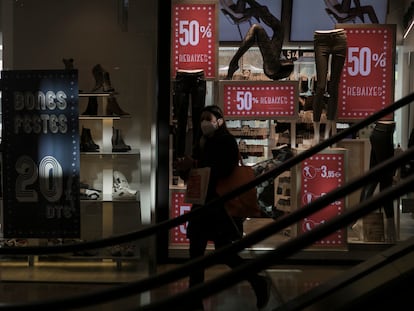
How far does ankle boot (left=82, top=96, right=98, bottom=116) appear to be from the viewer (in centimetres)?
567

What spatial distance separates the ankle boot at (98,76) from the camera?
18.6 ft

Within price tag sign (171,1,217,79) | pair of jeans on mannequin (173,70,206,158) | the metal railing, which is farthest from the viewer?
price tag sign (171,1,217,79)

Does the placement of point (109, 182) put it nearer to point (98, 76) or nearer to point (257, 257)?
point (98, 76)

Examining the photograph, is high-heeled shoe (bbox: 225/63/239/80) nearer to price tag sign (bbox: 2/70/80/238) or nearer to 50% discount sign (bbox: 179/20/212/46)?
50% discount sign (bbox: 179/20/212/46)

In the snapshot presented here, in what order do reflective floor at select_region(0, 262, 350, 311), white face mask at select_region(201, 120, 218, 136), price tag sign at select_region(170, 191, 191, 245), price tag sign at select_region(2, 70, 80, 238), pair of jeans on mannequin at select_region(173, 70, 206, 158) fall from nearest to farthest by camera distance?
white face mask at select_region(201, 120, 218, 136)
reflective floor at select_region(0, 262, 350, 311)
price tag sign at select_region(2, 70, 80, 238)
pair of jeans on mannequin at select_region(173, 70, 206, 158)
price tag sign at select_region(170, 191, 191, 245)

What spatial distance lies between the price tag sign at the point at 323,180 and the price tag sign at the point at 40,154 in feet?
6.44

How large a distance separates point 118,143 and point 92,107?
1.18 feet

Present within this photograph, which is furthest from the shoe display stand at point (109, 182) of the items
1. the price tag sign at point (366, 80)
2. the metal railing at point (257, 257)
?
the metal railing at point (257, 257)

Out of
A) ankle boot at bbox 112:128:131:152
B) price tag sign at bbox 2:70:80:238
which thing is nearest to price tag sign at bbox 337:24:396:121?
ankle boot at bbox 112:128:131:152

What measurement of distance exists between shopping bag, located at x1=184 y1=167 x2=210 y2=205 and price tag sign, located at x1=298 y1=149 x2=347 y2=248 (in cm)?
192

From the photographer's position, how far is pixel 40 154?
541 cm

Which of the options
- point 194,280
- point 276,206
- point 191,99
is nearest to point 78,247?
point 194,280

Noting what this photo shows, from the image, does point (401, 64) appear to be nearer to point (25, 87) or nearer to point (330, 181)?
point (330, 181)

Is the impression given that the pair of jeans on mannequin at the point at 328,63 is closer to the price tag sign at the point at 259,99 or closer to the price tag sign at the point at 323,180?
the price tag sign at the point at 259,99
